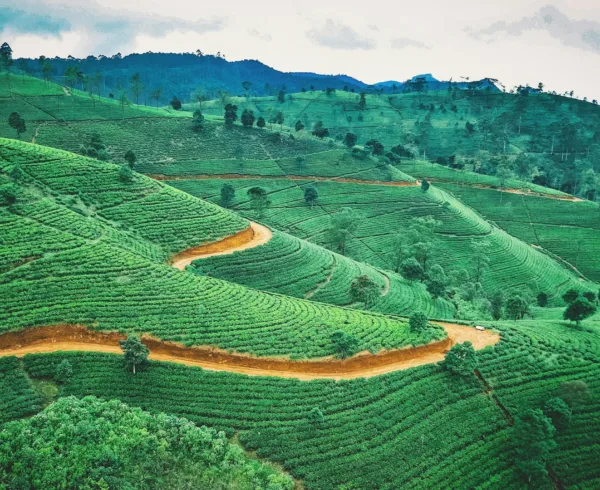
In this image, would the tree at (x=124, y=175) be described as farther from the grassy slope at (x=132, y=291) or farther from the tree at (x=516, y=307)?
the tree at (x=516, y=307)

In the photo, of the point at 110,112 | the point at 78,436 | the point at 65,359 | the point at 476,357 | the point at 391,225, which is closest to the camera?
the point at 78,436

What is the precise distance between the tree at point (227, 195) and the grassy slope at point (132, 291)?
29.1 meters

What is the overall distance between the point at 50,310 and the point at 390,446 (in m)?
25.7

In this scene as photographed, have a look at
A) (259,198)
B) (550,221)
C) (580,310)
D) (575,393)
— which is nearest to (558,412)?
(575,393)

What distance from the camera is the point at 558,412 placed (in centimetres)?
3000

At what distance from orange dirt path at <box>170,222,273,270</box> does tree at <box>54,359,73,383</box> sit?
764 inches

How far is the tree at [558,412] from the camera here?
98.4 ft

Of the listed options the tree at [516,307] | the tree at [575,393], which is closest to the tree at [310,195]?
the tree at [516,307]

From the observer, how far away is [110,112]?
11150 cm

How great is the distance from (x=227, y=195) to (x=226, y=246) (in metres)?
29.2

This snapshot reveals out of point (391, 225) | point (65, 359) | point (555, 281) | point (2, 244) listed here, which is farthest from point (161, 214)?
point (555, 281)

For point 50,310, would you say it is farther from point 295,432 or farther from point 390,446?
point 390,446

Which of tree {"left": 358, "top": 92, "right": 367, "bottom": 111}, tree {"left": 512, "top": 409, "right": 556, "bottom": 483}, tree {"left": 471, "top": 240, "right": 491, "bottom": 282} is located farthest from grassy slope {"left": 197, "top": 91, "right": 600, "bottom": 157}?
tree {"left": 512, "top": 409, "right": 556, "bottom": 483}

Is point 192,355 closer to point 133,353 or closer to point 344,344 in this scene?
point 133,353
